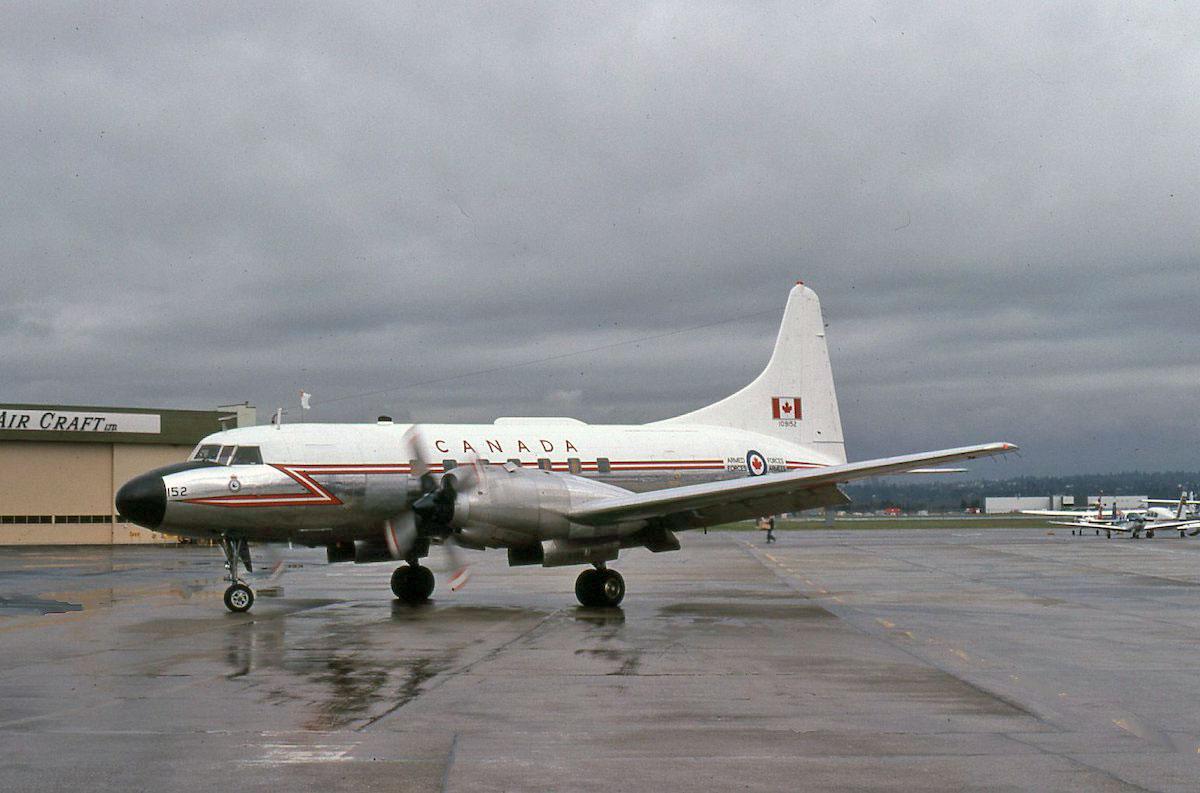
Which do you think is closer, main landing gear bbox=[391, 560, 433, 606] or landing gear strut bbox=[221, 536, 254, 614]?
landing gear strut bbox=[221, 536, 254, 614]

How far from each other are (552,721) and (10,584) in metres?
22.8

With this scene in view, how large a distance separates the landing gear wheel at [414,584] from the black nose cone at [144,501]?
5.16 meters

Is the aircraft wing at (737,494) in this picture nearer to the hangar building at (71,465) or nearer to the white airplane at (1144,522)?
the hangar building at (71,465)

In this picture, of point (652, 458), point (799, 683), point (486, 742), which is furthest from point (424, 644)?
point (652, 458)

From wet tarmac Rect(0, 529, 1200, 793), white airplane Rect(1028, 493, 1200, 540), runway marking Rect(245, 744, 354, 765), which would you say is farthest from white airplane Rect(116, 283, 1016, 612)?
white airplane Rect(1028, 493, 1200, 540)

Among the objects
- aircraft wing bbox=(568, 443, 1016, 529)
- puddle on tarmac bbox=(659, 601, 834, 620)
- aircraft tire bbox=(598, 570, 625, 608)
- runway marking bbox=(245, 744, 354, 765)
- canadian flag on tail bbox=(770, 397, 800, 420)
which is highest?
canadian flag on tail bbox=(770, 397, 800, 420)

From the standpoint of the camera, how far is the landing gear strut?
806 inches

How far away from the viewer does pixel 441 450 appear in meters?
23.1

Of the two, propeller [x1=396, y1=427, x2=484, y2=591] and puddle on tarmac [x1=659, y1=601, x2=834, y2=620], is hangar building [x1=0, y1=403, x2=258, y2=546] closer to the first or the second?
propeller [x1=396, y1=427, x2=484, y2=591]

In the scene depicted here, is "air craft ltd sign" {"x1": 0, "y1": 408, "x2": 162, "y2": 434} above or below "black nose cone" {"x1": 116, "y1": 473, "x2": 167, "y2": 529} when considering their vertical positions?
above

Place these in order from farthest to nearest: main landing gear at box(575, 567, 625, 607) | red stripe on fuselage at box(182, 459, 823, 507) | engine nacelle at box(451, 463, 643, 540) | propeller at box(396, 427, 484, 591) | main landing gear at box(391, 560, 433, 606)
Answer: main landing gear at box(391, 560, 433, 606) → main landing gear at box(575, 567, 625, 607) → red stripe on fuselage at box(182, 459, 823, 507) → propeller at box(396, 427, 484, 591) → engine nacelle at box(451, 463, 643, 540)

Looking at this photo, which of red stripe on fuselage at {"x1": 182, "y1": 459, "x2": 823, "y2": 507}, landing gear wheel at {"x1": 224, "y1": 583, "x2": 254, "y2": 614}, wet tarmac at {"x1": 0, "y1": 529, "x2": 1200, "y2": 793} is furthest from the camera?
red stripe on fuselage at {"x1": 182, "y1": 459, "x2": 823, "y2": 507}

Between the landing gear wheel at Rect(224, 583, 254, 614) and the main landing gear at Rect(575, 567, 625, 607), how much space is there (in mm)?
6001

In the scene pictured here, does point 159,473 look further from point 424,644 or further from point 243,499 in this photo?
point 424,644
